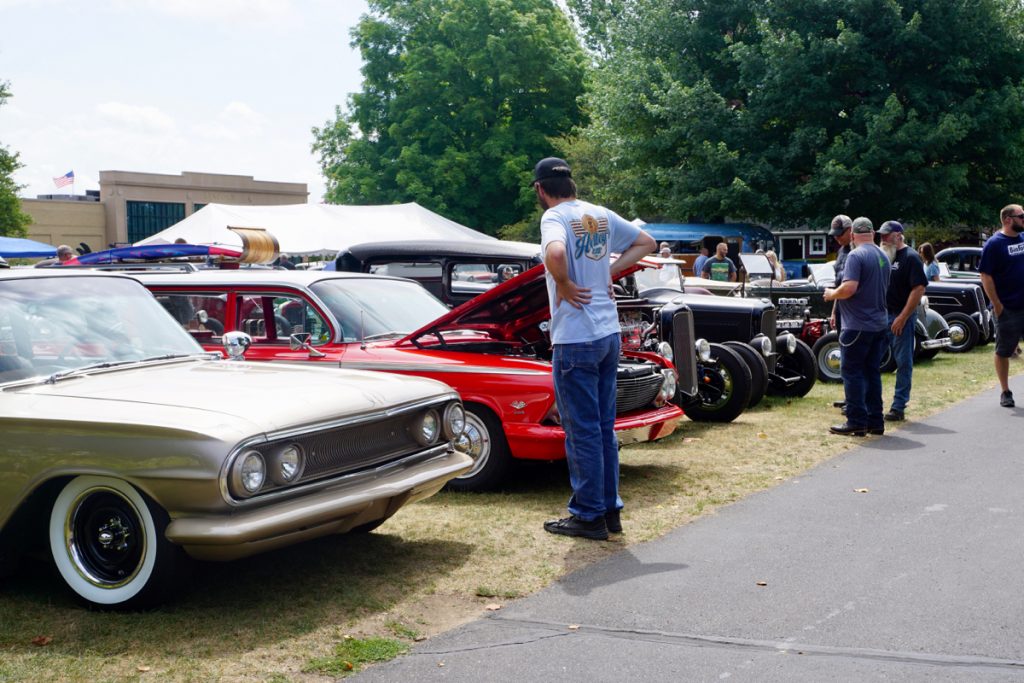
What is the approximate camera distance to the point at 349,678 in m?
4.00

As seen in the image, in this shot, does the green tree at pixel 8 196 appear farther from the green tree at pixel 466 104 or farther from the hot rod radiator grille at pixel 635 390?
the hot rod radiator grille at pixel 635 390

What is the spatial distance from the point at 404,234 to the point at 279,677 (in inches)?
829

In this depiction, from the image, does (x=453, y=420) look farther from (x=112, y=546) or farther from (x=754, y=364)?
(x=754, y=364)

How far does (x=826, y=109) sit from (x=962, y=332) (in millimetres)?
14124

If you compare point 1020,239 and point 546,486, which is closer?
point 546,486

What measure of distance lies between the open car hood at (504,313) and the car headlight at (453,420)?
1.65 metres

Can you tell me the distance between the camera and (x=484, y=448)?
7.30 m

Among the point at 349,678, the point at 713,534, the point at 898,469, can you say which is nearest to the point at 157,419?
the point at 349,678

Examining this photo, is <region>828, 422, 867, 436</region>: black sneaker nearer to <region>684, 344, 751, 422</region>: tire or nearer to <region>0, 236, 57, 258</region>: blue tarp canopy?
<region>684, 344, 751, 422</region>: tire

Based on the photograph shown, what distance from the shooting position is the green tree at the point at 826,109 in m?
29.5

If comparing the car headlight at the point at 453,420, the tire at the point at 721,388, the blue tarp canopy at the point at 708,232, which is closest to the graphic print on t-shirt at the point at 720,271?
the tire at the point at 721,388

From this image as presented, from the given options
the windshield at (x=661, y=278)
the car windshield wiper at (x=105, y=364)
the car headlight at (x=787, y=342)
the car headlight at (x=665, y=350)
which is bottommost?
the car headlight at (x=787, y=342)

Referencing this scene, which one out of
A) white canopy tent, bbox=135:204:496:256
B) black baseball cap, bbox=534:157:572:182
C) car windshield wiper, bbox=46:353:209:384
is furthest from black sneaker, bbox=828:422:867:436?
white canopy tent, bbox=135:204:496:256

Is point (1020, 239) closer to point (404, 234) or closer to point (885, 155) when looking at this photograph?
point (404, 234)
